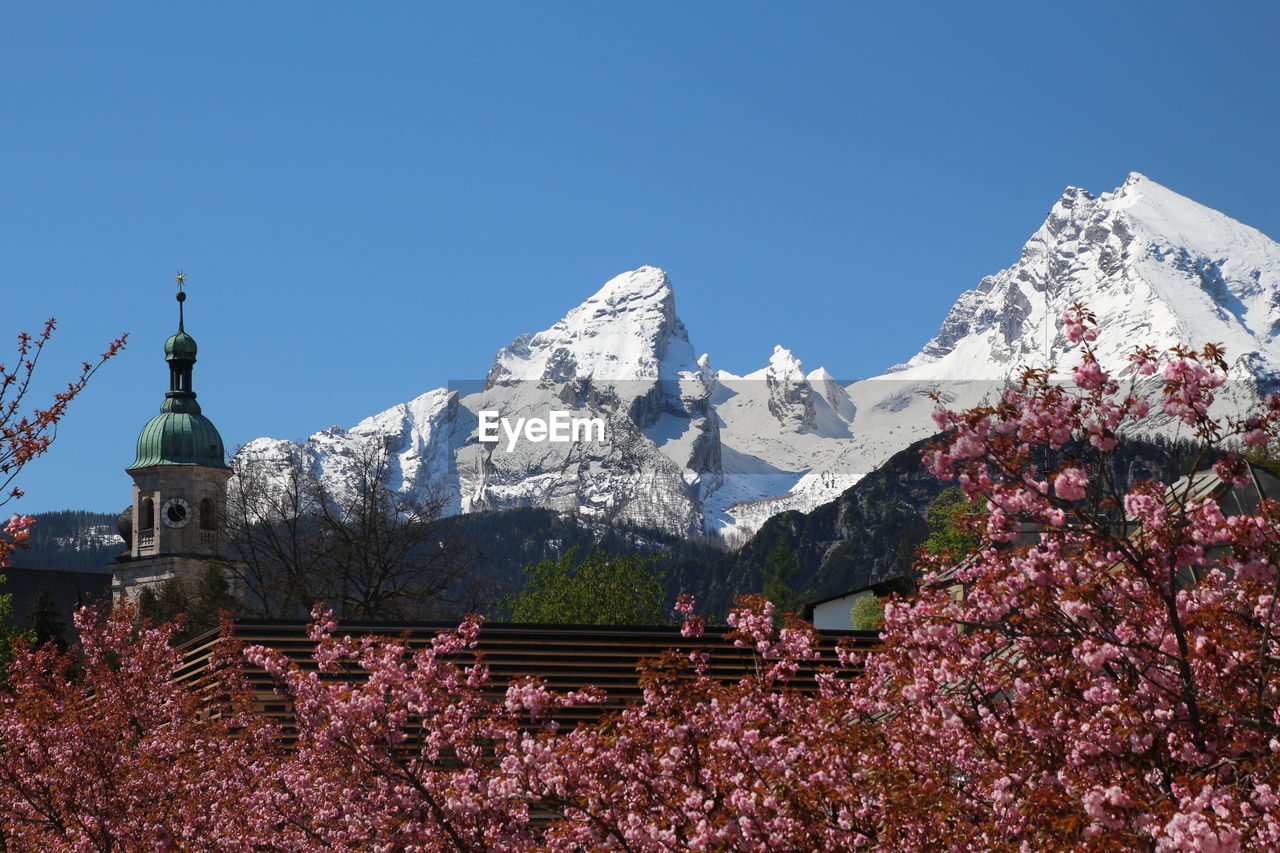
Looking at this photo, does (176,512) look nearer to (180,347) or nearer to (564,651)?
(180,347)

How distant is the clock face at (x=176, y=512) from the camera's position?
4299 inches

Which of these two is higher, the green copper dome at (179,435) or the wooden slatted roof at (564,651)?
the green copper dome at (179,435)

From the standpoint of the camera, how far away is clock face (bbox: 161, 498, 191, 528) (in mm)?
109188

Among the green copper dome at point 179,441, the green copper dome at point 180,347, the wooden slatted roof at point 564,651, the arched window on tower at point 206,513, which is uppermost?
the green copper dome at point 180,347

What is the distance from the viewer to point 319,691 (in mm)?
14336

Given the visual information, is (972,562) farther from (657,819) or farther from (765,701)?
(657,819)

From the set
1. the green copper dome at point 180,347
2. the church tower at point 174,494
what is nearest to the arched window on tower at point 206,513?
the church tower at point 174,494

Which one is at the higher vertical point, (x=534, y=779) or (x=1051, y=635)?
(x=1051, y=635)

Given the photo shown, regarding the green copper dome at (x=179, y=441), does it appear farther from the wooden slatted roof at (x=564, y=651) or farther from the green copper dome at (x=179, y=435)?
the wooden slatted roof at (x=564, y=651)

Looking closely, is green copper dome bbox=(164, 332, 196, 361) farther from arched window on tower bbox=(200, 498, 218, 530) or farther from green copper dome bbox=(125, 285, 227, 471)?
arched window on tower bbox=(200, 498, 218, 530)

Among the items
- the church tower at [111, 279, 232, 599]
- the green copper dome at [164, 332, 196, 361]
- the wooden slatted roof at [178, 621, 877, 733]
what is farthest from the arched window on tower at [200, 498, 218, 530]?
the wooden slatted roof at [178, 621, 877, 733]

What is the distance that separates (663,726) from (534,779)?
3.40 ft

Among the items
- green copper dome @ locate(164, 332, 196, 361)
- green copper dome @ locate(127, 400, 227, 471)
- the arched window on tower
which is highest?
green copper dome @ locate(164, 332, 196, 361)

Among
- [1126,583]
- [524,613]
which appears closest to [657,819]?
[1126,583]
